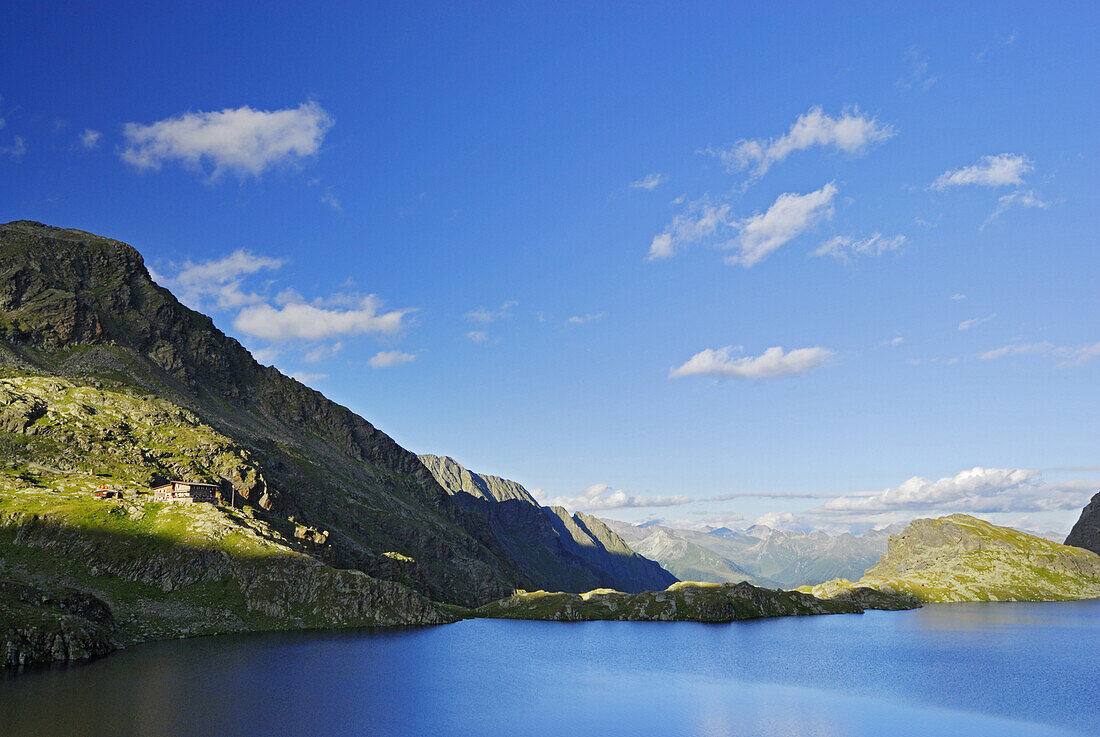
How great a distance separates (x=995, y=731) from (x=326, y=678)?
96.7 meters

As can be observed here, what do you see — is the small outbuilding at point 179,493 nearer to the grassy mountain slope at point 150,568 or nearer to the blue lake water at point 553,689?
the grassy mountain slope at point 150,568

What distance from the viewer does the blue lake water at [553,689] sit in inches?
3211

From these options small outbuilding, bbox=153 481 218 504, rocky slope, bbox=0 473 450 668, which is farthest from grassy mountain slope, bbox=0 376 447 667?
small outbuilding, bbox=153 481 218 504

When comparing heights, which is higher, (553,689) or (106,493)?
(106,493)

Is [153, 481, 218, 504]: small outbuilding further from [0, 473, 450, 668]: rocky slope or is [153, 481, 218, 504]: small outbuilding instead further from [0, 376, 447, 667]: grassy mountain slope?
[0, 473, 450, 668]: rocky slope

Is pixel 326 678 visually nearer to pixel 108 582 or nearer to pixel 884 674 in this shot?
pixel 108 582

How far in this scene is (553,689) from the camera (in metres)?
108

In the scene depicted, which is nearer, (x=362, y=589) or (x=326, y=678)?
(x=326, y=678)

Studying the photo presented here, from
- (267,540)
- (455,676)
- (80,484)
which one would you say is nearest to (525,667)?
(455,676)

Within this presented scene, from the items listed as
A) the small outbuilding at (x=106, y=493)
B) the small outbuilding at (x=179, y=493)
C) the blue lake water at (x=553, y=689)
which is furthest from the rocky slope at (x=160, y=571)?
the blue lake water at (x=553, y=689)

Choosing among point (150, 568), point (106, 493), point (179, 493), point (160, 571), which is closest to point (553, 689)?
point (160, 571)

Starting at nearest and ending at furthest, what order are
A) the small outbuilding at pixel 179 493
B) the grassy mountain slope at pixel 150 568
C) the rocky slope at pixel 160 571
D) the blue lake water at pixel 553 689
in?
the blue lake water at pixel 553 689, the rocky slope at pixel 160 571, the grassy mountain slope at pixel 150 568, the small outbuilding at pixel 179 493

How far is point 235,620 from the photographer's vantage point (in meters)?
156

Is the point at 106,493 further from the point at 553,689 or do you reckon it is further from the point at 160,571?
the point at 553,689
